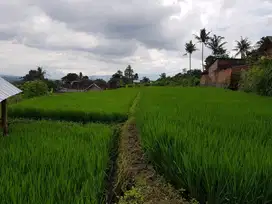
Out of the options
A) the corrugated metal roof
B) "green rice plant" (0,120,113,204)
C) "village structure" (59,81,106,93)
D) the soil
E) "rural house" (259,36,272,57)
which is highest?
"rural house" (259,36,272,57)

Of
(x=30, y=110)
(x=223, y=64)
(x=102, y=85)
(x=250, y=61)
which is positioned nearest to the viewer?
(x=30, y=110)

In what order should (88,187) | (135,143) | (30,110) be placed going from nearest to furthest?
(88,187)
(135,143)
(30,110)

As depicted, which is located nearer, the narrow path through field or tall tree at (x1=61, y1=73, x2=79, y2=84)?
the narrow path through field

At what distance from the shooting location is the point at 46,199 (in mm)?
2057

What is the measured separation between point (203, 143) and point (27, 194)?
1568mm

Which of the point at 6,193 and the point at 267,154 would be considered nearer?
the point at 6,193

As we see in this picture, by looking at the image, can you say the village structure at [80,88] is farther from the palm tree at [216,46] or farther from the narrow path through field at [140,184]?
the narrow path through field at [140,184]

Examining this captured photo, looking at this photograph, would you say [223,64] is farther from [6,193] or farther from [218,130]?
[6,193]

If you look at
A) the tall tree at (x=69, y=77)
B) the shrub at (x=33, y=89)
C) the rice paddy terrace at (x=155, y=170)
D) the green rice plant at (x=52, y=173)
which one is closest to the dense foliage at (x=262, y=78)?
the rice paddy terrace at (x=155, y=170)

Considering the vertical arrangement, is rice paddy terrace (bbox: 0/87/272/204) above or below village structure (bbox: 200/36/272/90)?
below

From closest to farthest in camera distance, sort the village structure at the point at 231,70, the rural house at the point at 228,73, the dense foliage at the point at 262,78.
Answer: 1. the dense foliage at the point at 262,78
2. the village structure at the point at 231,70
3. the rural house at the point at 228,73

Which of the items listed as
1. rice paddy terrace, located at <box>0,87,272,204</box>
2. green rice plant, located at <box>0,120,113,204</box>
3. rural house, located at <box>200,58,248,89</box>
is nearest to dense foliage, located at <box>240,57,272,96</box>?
rural house, located at <box>200,58,248,89</box>

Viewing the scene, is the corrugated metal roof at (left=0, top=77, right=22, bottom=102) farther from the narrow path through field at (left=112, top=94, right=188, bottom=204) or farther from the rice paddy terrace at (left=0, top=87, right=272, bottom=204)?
the narrow path through field at (left=112, top=94, right=188, bottom=204)

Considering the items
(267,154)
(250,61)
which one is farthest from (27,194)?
(250,61)
